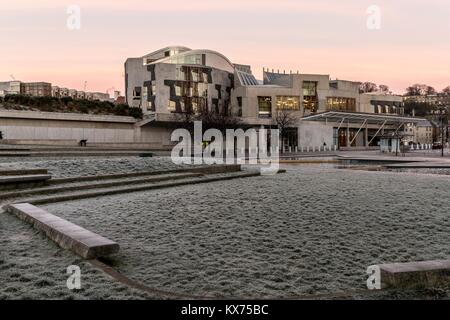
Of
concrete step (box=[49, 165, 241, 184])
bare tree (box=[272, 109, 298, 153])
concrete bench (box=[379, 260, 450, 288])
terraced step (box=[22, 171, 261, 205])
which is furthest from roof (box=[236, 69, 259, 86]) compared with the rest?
concrete bench (box=[379, 260, 450, 288])

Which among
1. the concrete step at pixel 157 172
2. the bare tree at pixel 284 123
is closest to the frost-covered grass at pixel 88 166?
the concrete step at pixel 157 172

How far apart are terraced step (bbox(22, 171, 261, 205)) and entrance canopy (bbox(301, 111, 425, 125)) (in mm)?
45143

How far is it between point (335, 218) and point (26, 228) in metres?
6.72

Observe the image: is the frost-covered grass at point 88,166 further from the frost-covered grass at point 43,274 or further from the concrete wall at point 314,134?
the concrete wall at point 314,134

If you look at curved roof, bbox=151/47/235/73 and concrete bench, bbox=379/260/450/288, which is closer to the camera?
concrete bench, bbox=379/260/450/288

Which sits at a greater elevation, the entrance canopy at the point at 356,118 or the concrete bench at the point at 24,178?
the entrance canopy at the point at 356,118

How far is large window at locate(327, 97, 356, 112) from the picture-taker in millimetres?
81688

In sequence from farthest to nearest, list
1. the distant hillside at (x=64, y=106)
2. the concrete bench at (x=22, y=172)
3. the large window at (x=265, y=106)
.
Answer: the large window at (x=265, y=106)
the distant hillside at (x=64, y=106)
the concrete bench at (x=22, y=172)

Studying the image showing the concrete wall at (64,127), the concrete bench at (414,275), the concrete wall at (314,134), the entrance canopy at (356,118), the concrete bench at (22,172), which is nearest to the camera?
the concrete bench at (414,275)

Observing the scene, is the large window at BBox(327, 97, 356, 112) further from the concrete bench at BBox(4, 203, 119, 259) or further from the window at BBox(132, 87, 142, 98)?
the concrete bench at BBox(4, 203, 119, 259)

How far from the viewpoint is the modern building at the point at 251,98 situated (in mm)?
68125

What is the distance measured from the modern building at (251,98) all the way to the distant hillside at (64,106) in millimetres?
7462
